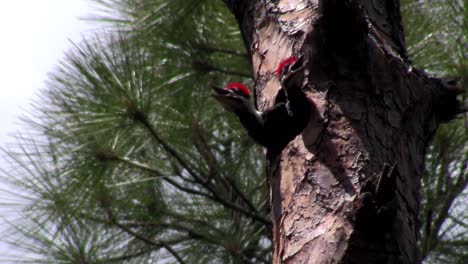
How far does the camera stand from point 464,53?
5.99ft

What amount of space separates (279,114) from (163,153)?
3.68 feet

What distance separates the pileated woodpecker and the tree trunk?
0.06 ft

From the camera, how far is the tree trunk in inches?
34.4

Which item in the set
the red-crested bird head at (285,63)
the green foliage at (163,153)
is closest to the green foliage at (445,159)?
the green foliage at (163,153)

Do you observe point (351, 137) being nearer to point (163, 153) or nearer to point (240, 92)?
point (240, 92)

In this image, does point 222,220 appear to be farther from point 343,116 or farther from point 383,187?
point 383,187

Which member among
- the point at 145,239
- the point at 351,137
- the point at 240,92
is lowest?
the point at 351,137

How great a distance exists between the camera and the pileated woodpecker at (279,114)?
1.07 metres

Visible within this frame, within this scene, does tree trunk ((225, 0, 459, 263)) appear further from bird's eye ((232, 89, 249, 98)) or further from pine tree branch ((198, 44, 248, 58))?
pine tree branch ((198, 44, 248, 58))

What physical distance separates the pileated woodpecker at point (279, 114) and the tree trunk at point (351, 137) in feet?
0.06

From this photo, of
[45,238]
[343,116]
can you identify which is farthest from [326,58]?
[45,238]

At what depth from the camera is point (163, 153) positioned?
2.16 metres

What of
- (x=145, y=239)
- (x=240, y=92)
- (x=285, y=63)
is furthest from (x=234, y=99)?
(x=145, y=239)

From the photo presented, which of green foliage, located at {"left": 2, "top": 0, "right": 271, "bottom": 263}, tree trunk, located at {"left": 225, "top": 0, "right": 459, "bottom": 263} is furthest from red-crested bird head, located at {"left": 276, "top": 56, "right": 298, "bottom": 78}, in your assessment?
green foliage, located at {"left": 2, "top": 0, "right": 271, "bottom": 263}
